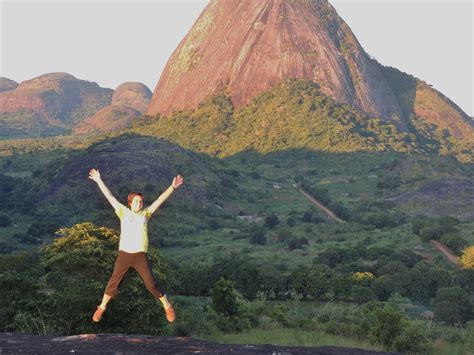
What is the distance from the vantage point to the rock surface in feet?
34.7

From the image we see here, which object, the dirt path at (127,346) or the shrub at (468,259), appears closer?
the dirt path at (127,346)

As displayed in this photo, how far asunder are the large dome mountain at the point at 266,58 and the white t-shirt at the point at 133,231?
153182 mm

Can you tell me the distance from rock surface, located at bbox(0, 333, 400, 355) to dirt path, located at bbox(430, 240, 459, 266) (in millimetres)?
45506

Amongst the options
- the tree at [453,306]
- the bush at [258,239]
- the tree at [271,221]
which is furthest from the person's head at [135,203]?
the tree at [271,221]

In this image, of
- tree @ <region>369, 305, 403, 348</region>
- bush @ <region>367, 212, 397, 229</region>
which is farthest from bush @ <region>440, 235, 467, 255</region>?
tree @ <region>369, 305, 403, 348</region>

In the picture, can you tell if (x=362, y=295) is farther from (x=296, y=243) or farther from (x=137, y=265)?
(x=137, y=265)

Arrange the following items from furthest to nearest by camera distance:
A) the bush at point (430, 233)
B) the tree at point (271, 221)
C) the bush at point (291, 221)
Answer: the tree at point (271, 221), the bush at point (291, 221), the bush at point (430, 233)

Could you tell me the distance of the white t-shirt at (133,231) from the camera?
37.1 ft

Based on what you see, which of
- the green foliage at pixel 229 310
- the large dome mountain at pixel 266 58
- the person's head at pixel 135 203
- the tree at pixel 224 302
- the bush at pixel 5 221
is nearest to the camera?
the person's head at pixel 135 203

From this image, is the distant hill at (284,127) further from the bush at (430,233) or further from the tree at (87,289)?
the tree at (87,289)

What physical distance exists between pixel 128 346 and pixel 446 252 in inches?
2073

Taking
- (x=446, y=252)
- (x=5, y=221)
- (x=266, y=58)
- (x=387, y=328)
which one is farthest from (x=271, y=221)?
(x=266, y=58)

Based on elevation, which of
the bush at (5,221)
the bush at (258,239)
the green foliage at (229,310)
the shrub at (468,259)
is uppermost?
the green foliage at (229,310)

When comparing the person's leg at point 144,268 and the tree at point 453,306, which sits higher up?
the person's leg at point 144,268
